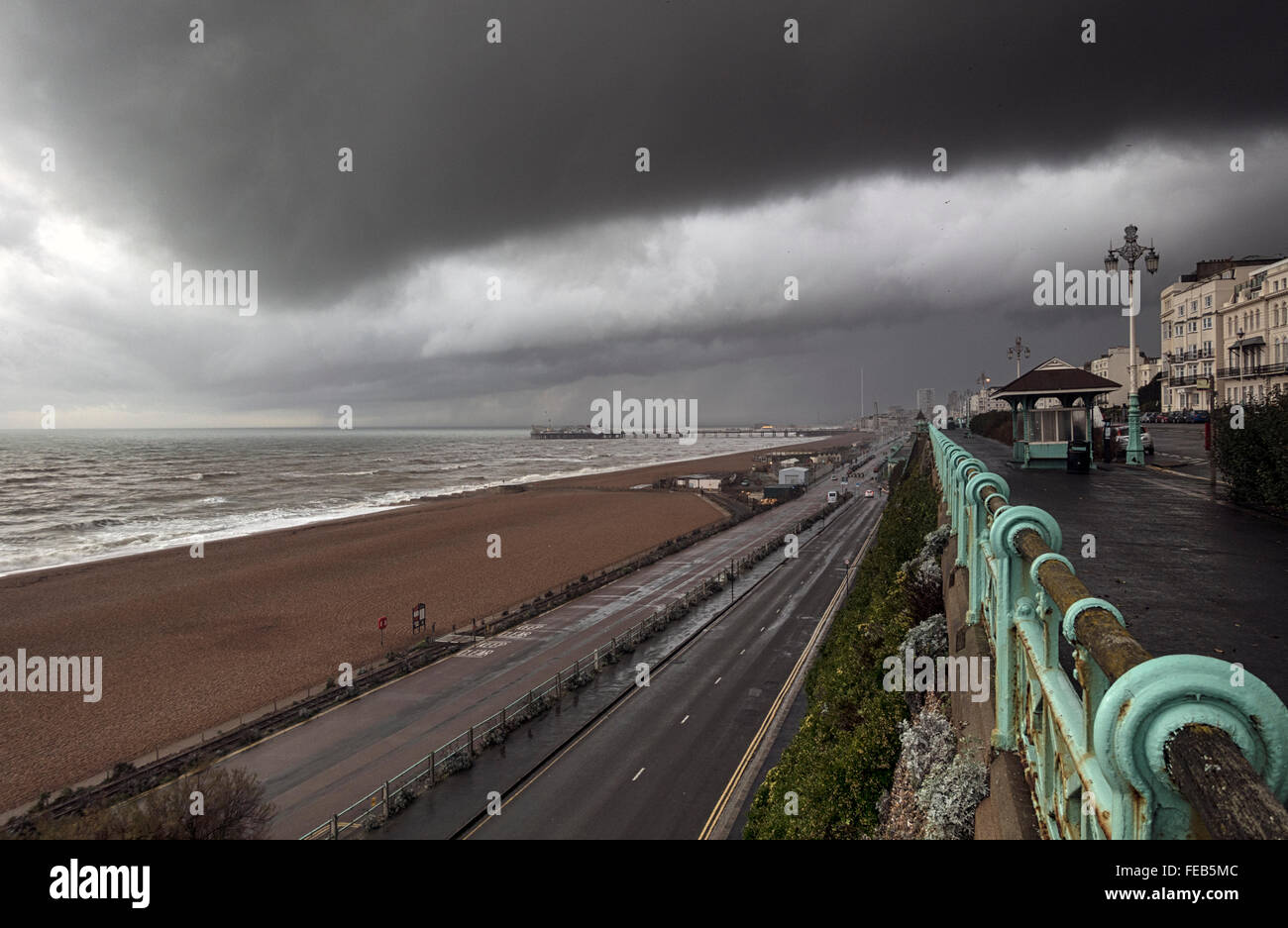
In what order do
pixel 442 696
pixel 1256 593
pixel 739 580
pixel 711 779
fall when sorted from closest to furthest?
1. pixel 1256 593
2. pixel 711 779
3. pixel 442 696
4. pixel 739 580

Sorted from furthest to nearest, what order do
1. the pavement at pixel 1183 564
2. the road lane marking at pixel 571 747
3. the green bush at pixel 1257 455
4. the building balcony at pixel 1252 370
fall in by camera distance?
the building balcony at pixel 1252 370
the road lane marking at pixel 571 747
the green bush at pixel 1257 455
the pavement at pixel 1183 564

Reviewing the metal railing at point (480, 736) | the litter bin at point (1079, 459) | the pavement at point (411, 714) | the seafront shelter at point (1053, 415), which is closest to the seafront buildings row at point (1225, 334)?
the seafront shelter at point (1053, 415)

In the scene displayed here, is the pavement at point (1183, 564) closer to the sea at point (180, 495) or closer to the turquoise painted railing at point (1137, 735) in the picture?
the turquoise painted railing at point (1137, 735)

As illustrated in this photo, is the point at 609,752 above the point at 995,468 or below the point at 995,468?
below

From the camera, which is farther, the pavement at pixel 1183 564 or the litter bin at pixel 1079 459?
the litter bin at pixel 1079 459

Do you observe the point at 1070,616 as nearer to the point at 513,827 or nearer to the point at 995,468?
the point at 513,827

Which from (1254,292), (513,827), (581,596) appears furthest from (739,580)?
(1254,292)

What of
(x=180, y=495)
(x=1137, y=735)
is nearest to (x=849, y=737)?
(x=1137, y=735)
